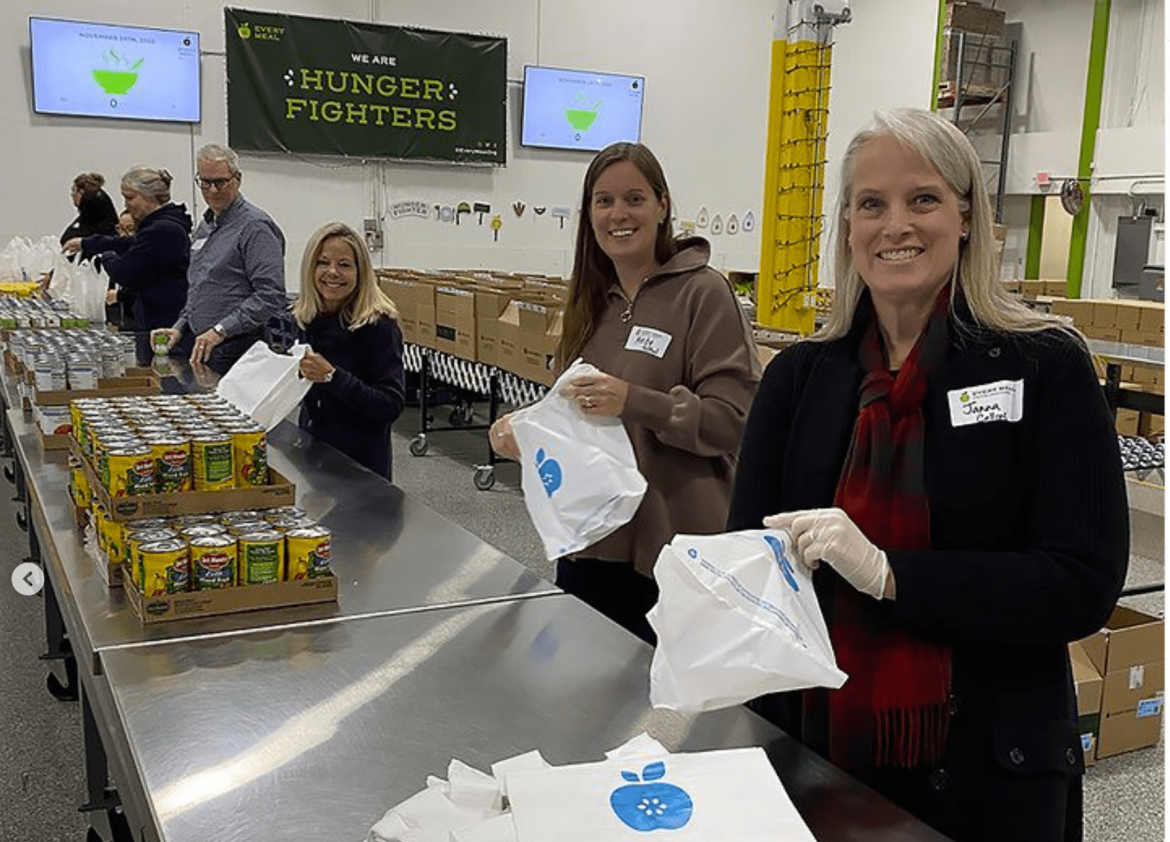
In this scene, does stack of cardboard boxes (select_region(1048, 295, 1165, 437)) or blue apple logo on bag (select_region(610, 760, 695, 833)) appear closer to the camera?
blue apple logo on bag (select_region(610, 760, 695, 833))

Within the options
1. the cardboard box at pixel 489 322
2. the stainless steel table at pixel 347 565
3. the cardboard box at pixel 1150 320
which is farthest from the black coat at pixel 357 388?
the cardboard box at pixel 1150 320

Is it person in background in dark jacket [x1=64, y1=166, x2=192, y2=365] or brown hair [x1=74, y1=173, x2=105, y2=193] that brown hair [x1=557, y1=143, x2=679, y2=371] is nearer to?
person in background in dark jacket [x1=64, y1=166, x2=192, y2=365]

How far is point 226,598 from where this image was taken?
5.45 feet

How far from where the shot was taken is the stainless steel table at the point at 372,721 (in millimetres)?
1147

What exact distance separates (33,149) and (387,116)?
2852 mm

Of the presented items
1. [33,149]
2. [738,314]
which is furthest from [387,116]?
[738,314]

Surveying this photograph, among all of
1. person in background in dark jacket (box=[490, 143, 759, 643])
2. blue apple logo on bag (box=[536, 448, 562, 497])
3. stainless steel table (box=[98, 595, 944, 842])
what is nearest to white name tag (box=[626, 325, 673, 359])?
person in background in dark jacket (box=[490, 143, 759, 643])

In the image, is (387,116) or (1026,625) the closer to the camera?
(1026,625)

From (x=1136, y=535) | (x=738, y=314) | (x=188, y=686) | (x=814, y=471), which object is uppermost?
(x=738, y=314)

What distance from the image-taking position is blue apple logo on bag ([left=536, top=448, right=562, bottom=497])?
6.79 feet

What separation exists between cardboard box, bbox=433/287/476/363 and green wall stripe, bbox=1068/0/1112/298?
868cm

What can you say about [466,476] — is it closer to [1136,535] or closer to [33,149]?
[1136,535]

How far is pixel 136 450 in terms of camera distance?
1.81 meters

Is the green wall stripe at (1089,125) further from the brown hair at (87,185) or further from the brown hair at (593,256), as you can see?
the brown hair at (593,256)
